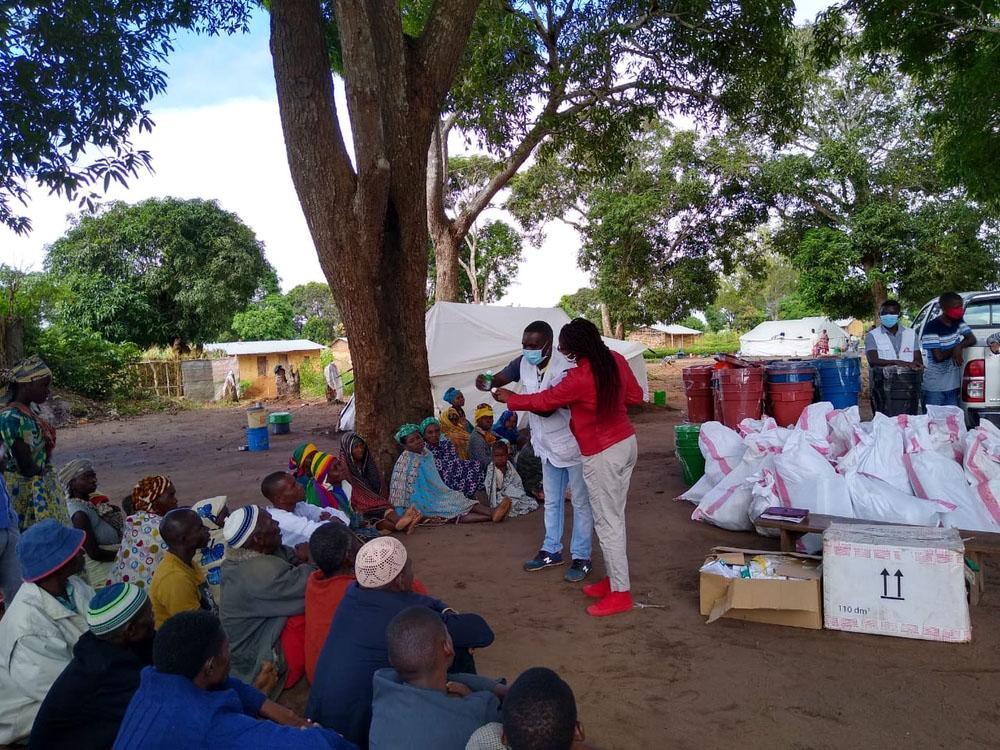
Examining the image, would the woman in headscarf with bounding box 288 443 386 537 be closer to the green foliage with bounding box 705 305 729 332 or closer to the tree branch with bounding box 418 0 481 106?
the tree branch with bounding box 418 0 481 106

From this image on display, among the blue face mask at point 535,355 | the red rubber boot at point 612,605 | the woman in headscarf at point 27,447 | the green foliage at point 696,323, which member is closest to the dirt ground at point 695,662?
the red rubber boot at point 612,605

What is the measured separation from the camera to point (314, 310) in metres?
50.5

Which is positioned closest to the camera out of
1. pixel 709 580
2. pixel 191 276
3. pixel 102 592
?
pixel 102 592

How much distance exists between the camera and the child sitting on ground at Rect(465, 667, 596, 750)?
172 centimetres

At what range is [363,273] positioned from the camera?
250 inches

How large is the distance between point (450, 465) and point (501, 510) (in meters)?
0.72

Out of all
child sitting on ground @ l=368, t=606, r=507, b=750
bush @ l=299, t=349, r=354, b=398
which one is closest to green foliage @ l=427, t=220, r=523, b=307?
bush @ l=299, t=349, r=354, b=398

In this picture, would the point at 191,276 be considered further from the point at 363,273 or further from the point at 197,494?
the point at 363,273

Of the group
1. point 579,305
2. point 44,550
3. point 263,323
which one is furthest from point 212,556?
point 579,305

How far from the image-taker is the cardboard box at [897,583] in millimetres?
3486

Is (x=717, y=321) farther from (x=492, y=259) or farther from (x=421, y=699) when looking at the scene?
(x=421, y=699)

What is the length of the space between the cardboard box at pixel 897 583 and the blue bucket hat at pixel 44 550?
365 centimetres

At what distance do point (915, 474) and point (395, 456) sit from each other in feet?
14.6

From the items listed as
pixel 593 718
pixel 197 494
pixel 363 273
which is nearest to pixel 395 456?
pixel 363 273
